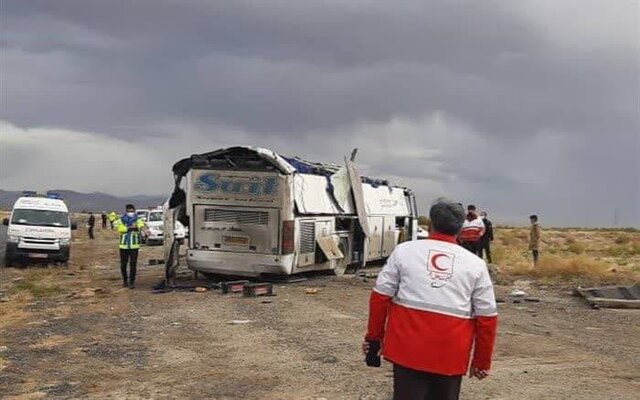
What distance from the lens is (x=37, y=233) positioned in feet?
75.0

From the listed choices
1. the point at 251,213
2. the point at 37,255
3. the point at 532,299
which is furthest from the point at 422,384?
the point at 37,255

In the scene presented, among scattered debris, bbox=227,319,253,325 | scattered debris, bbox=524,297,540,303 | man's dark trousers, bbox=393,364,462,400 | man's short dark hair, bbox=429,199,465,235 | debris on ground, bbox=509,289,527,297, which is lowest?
scattered debris, bbox=227,319,253,325

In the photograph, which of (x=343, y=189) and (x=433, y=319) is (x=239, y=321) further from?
(x=343, y=189)

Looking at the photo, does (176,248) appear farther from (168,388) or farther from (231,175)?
(168,388)

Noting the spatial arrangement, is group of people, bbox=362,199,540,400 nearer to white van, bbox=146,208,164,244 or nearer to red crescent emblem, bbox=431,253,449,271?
red crescent emblem, bbox=431,253,449,271

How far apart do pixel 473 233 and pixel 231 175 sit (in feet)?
21.5

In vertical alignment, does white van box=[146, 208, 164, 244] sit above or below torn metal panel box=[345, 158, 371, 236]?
below

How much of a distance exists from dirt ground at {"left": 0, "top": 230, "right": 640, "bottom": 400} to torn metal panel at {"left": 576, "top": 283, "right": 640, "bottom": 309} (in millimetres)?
258

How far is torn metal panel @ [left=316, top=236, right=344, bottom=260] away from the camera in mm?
17438

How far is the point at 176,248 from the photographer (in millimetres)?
16406

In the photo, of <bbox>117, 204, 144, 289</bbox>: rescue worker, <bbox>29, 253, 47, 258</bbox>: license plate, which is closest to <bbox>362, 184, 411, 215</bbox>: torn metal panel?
<bbox>117, 204, 144, 289</bbox>: rescue worker

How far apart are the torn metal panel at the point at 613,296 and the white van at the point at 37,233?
15.3 m

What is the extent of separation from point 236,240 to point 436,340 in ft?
39.5

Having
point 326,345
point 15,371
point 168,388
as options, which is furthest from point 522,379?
point 15,371
